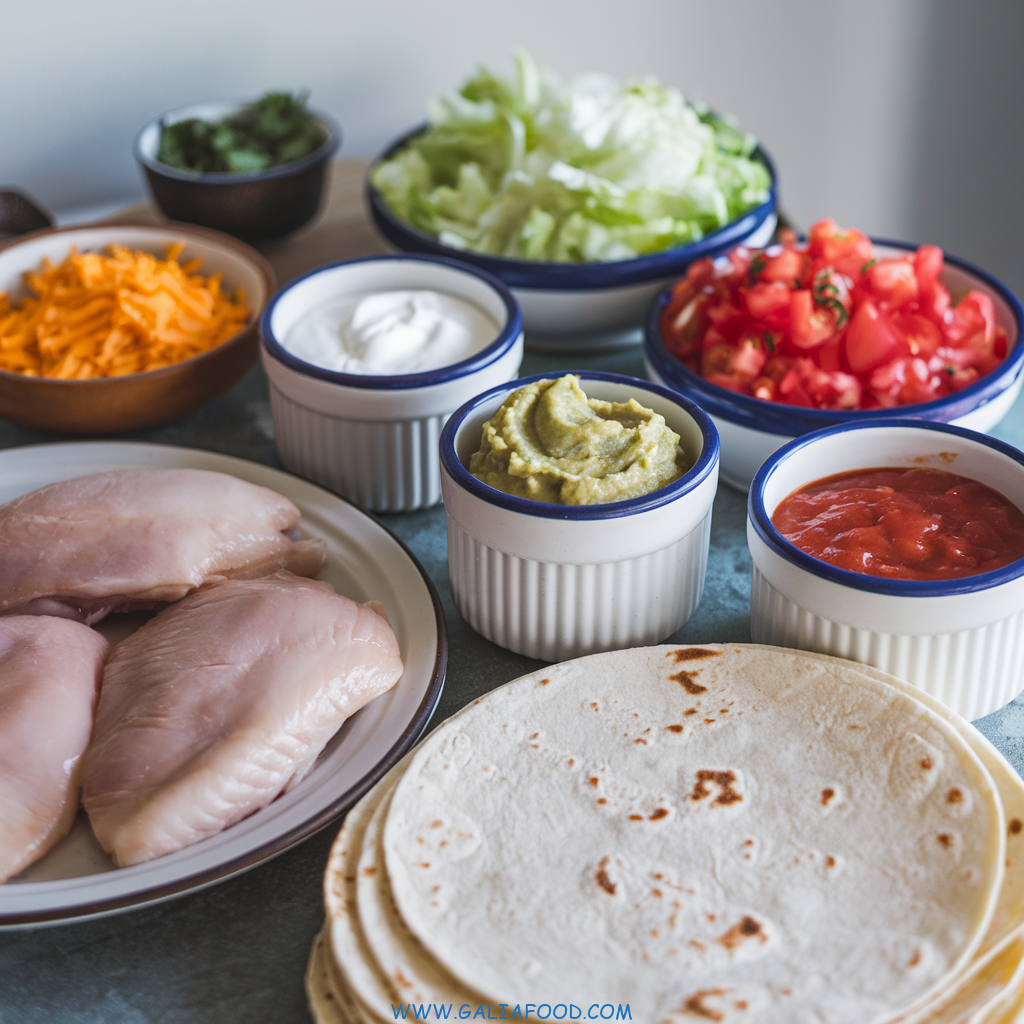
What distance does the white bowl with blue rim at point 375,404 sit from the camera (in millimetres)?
1977

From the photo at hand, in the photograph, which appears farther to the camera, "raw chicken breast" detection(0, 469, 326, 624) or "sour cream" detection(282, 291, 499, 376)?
"sour cream" detection(282, 291, 499, 376)

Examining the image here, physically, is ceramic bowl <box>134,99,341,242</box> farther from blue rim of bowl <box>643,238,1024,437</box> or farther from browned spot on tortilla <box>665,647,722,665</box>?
browned spot on tortilla <box>665,647,722,665</box>

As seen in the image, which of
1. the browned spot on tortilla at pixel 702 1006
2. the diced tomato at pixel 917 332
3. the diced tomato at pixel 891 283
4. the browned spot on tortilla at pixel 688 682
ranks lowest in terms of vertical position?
the browned spot on tortilla at pixel 702 1006

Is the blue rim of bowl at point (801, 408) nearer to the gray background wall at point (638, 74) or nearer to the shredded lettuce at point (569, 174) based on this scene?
the shredded lettuce at point (569, 174)

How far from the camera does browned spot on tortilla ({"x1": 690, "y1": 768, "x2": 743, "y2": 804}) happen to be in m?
1.39

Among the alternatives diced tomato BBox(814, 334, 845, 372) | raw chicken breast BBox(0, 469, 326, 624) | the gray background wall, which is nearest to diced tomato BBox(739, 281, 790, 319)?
diced tomato BBox(814, 334, 845, 372)

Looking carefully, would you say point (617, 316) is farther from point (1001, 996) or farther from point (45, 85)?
point (45, 85)

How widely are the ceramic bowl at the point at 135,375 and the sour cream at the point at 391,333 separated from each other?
0.67 feet

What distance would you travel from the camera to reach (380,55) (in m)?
3.51

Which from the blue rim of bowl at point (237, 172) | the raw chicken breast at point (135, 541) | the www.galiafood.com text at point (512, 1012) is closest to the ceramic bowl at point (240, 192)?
the blue rim of bowl at point (237, 172)

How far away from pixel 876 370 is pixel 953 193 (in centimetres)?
296

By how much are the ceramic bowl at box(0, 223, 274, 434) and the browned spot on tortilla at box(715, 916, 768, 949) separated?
5.16ft

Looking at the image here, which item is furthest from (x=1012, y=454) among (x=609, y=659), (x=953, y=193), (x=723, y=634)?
(x=953, y=193)

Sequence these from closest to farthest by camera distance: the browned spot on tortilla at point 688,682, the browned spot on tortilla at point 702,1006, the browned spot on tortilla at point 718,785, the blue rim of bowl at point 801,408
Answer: the browned spot on tortilla at point 702,1006
the browned spot on tortilla at point 718,785
the browned spot on tortilla at point 688,682
the blue rim of bowl at point 801,408
